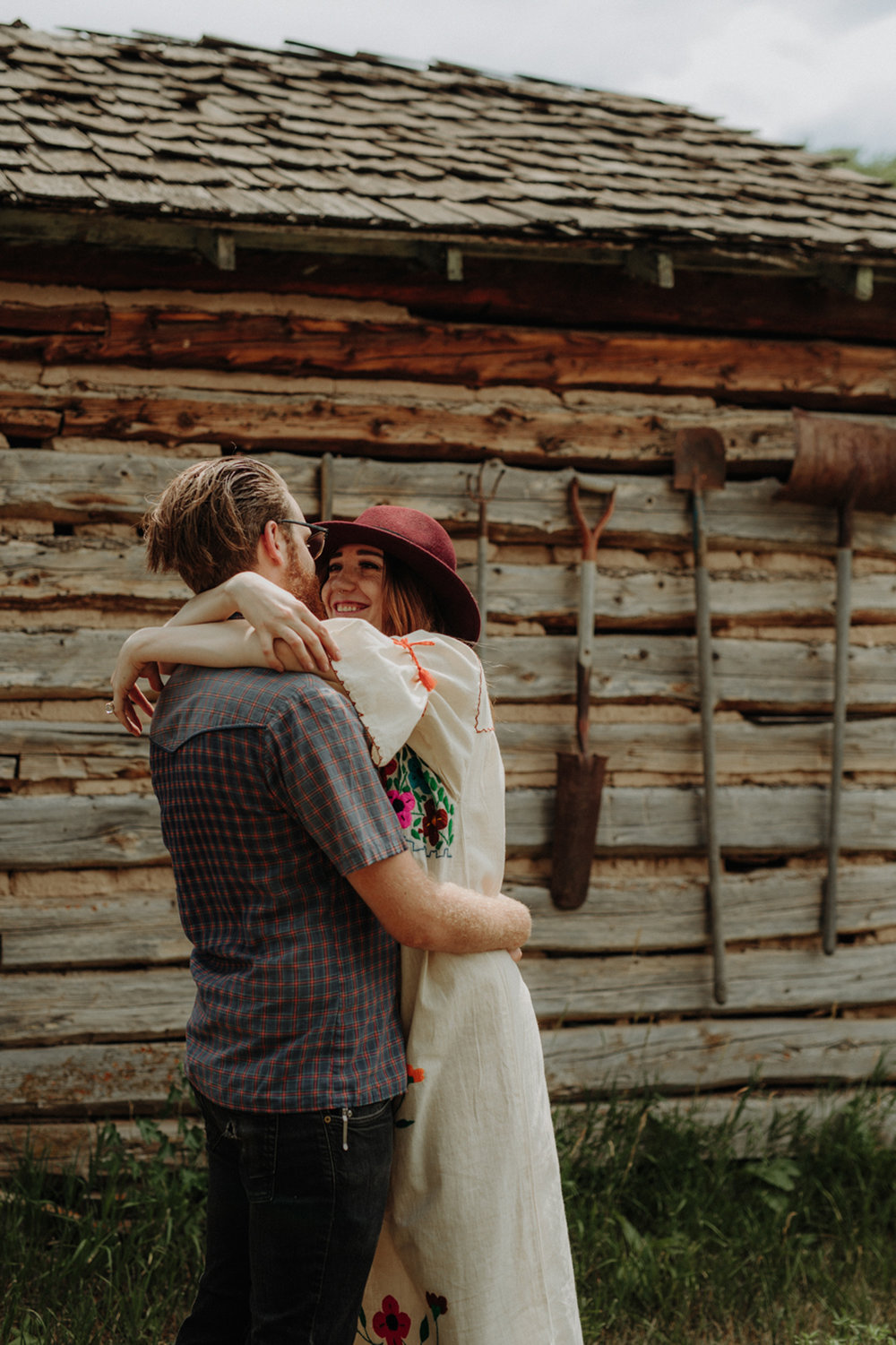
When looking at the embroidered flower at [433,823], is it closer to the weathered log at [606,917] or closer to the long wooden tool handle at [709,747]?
the weathered log at [606,917]

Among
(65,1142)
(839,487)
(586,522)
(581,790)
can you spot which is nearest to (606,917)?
(581,790)

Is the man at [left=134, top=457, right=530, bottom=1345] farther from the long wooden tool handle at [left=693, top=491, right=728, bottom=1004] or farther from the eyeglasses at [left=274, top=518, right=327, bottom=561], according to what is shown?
the long wooden tool handle at [left=693, top=491, right=728, bottom=1004]

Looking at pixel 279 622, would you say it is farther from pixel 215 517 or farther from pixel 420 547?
pixel 420 547

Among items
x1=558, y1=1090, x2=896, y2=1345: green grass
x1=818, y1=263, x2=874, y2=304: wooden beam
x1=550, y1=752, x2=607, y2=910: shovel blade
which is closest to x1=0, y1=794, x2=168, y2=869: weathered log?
x1=550, y1=752, x2=607, y2=910: shovel blade

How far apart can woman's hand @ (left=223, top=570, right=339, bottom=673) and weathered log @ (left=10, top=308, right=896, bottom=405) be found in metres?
2.35

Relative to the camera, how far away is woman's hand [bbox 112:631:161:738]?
5.78ft

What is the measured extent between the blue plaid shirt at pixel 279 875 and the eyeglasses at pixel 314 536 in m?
0.30

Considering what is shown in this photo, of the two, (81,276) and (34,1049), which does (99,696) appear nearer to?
(34,1049)

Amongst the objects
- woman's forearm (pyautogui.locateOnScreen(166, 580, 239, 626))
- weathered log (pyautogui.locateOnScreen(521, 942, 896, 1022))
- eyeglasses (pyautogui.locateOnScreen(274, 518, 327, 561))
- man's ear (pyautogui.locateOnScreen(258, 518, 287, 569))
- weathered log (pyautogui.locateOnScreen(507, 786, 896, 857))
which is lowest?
weathered log (pyautogui.locateOnScreen(521, 942, 896, 1022))

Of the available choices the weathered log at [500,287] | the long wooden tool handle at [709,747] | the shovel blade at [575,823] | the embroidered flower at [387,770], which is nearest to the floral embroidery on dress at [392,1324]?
the embroidered flower at [387,770]

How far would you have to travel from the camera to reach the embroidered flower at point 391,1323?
1.77m

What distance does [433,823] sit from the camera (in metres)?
1.77

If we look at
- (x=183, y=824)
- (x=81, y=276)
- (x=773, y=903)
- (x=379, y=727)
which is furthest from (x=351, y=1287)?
(x=81, y=276)

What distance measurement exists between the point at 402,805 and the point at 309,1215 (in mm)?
639
